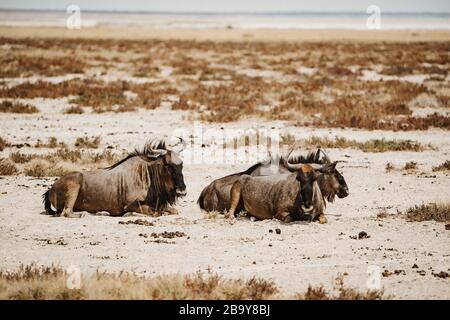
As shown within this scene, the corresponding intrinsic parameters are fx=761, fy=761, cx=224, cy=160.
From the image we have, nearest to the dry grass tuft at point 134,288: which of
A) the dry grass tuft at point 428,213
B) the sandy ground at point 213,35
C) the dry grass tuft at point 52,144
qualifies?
the dry grass tuft at point 428,213

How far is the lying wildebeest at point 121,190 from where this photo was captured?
1213cm

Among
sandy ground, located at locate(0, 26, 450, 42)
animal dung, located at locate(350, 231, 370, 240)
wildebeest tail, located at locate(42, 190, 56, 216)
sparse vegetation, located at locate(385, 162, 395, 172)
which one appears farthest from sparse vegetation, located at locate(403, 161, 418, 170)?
sandy ground, located at locate(0, 26, 450, 42)

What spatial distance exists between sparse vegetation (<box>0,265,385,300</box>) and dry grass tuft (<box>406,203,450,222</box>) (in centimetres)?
387

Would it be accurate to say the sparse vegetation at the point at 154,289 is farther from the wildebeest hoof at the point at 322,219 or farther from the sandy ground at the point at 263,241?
the wildebeest hoof at the point at 322,219

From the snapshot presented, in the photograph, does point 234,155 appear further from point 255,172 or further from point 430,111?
point 430,111

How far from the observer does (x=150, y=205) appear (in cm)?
1233

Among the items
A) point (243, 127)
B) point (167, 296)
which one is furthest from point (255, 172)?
point (243, 127)

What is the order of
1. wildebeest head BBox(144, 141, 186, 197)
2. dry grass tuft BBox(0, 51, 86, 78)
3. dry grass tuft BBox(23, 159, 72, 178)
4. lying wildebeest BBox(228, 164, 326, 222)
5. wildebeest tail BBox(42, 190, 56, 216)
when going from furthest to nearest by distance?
dry grass tuft BBox(0, 51, 86, 78) → dry grass tuft BBox(23, 159, 72, 178) → wildebeest tail BBox(42, 190, 56, 216) → wildebeest head BBox(144, 141, 186, 197) → lying wildebeest BBox(228, 164, 326, 222)

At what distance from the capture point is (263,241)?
10.6 metres

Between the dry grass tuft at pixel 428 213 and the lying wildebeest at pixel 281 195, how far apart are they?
143 centimetres

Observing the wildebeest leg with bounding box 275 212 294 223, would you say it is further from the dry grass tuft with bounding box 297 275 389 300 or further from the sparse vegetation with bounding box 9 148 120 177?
the sparse vegetation with bounding box 9 148 120 177

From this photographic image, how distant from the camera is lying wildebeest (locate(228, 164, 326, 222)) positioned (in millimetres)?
11570

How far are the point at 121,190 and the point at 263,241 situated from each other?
279 centimetres
